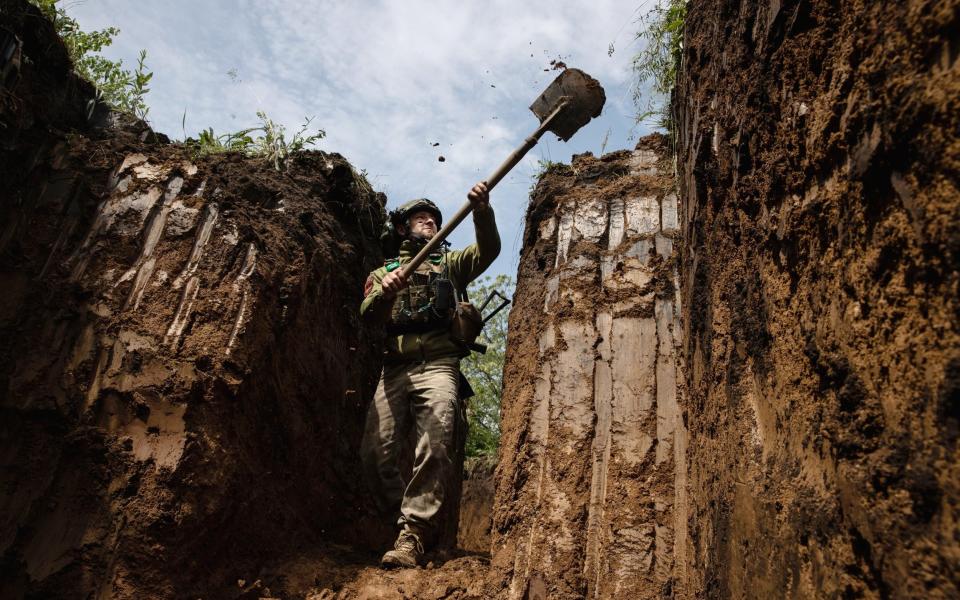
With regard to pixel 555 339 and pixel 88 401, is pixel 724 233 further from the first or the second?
pixel 88 401

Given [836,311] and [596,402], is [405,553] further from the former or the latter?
[836,311]

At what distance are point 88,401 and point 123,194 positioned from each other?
4.84 ft

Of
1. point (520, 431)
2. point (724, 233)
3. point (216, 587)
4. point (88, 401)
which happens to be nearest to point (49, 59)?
point (88, 401)

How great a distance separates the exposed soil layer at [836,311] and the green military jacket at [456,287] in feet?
7.78

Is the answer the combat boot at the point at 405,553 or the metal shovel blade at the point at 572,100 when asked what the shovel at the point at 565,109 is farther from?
the combat boot at the point at 405,553

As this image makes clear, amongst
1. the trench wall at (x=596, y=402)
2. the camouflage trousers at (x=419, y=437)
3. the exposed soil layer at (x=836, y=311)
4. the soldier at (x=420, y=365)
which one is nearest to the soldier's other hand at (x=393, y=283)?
the soldier at (x=420, y=365)

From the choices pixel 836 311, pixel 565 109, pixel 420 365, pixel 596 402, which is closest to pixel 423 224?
pixel 420 365

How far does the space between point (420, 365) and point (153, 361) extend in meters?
1.62

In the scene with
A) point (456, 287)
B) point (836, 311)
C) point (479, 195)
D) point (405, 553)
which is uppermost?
point (479, 195)

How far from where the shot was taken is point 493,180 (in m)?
4.40

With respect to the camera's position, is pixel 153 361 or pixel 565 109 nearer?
pixel 153 361

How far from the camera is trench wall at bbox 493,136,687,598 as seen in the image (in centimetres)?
292

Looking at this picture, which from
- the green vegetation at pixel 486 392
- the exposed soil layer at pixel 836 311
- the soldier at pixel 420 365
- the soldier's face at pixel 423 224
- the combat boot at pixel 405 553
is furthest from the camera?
the green vegetation at pixel 486 392

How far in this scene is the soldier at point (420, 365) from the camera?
14.1 ft
